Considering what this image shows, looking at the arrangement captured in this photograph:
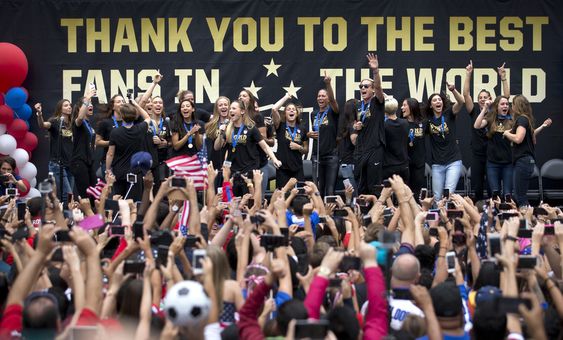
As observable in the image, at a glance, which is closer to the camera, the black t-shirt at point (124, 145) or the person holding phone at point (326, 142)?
the black t-shirt at point (124, 145)

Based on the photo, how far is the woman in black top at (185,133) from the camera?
494 inches

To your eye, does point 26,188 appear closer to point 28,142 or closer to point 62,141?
point 62,141

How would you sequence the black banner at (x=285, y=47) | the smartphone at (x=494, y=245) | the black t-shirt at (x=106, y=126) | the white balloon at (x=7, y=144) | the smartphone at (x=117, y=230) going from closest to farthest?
the smartphone at (x=494, y=245)
the smartphone at (x=117, y=230)
the black t-shirt at (x=106, y=126)
the white balloon at (x=7, y=144)
the black banner at (x=285, y=47)

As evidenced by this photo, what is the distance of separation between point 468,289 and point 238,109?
20.9 ft

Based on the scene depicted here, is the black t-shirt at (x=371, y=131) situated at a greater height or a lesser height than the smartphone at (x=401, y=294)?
greater

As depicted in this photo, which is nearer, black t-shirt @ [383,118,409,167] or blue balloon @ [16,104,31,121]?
black t-shirt @ [383,118,409,167]

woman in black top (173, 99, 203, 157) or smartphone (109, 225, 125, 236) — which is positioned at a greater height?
woman in black top (173, 99, 203, 157)

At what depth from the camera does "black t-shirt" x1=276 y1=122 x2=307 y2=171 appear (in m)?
13.5

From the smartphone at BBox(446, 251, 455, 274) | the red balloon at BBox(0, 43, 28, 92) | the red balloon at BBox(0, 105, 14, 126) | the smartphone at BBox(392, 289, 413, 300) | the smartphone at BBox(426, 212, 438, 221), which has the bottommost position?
the smartphone at BBox(392, 289, 413, 300)

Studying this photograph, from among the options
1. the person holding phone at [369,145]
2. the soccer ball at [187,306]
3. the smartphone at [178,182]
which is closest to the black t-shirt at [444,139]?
the person holding phone at [369,145]

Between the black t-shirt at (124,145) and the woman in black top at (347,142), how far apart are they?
283cm

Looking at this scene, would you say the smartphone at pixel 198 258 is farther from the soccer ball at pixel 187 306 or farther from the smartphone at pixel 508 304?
the smartphone at pixel 508 304

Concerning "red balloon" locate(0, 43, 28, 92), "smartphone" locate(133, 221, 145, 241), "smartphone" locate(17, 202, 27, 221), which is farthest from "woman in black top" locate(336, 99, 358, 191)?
"smartphone" locate(133, 221, 145, 241)

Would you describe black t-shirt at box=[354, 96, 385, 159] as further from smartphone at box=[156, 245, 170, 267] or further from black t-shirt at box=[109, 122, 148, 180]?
smartphone at box=[156, 245, 170, 267]
